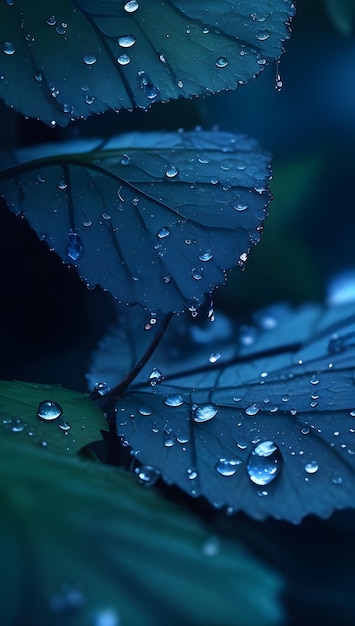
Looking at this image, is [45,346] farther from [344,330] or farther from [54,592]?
[54,592]

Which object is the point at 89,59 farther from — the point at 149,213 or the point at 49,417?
the point at 49,417

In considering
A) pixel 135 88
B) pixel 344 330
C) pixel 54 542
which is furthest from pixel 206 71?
pixel 54 542

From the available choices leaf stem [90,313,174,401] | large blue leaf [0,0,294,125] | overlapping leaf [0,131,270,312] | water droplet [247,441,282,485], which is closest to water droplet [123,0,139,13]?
large blue leaf [0,0,294,125]

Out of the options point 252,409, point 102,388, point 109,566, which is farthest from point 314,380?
point 109,566

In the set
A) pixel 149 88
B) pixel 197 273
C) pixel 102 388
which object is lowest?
pixel 102 388

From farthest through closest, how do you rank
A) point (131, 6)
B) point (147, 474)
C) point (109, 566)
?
point (131, 6)
point (147, 474)
point (109, 566)

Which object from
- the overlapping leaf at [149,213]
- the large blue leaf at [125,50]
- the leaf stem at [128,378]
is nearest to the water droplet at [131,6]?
the large blue leaf at [125,50]
